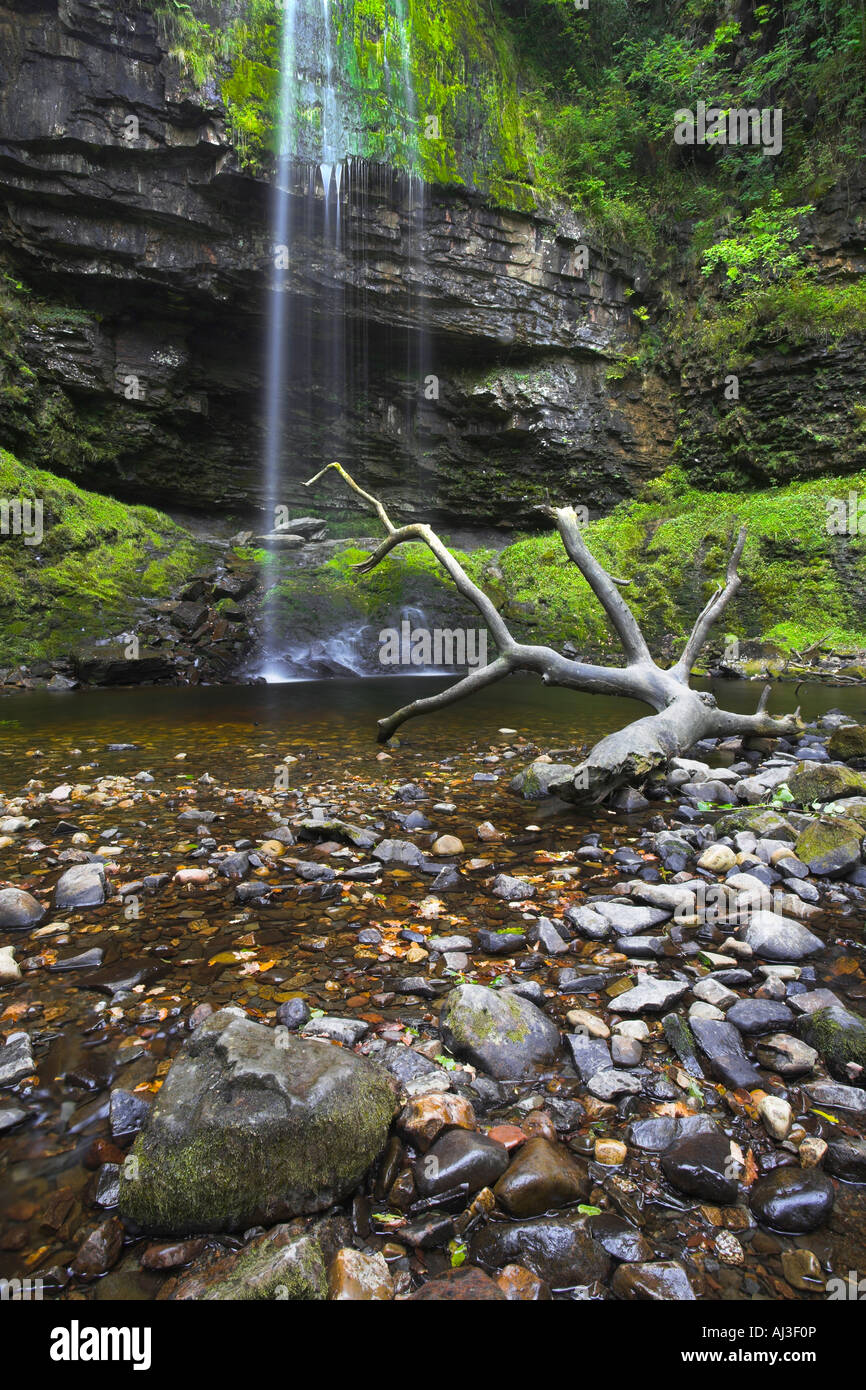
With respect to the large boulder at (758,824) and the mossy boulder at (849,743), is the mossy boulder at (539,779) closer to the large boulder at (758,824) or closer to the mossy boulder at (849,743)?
the large boulder at (758,824)

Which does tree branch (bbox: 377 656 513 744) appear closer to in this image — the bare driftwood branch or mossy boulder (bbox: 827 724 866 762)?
the bare driftwood branch

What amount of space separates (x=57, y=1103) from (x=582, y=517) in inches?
785

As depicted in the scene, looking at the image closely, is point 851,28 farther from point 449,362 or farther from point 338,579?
point 338,579

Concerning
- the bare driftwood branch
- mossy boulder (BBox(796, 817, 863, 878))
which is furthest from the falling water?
mossy boulder (BBox(796, 817, 863, 878))

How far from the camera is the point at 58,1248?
48.1 inches

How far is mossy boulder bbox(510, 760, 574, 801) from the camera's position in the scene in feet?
14.3

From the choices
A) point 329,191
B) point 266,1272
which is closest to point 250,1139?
point 266,1272

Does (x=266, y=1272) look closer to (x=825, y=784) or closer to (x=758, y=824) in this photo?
(x=758, y=824)

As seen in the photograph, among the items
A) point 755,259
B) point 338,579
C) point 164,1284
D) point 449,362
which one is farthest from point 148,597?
point 755,259

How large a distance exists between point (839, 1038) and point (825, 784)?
254 centimetres

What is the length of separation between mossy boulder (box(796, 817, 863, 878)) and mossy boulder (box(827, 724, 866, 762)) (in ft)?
7.40

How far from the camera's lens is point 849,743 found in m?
5.11

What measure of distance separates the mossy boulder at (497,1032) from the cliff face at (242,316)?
17.0m

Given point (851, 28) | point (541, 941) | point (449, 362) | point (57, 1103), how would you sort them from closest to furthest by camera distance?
1. point (57, 1103)
2. point (541, 941)
3. point (851, 28)
4. point (449, 362)
